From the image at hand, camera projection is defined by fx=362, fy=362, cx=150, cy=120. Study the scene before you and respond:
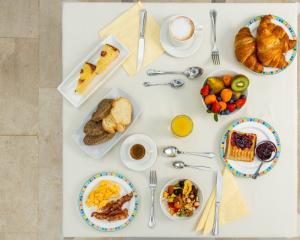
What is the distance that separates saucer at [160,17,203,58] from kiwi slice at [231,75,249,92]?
17cm

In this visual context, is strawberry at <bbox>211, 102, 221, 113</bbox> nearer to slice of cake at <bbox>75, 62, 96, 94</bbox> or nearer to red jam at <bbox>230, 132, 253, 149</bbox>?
red jam at <bbox>230, 132, 253, 149</bbox>

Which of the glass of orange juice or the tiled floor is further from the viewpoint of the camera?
the tiled floor

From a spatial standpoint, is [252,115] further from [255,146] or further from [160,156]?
[160,156]

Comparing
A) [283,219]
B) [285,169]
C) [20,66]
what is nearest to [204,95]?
[285,169]

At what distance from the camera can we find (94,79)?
1161 millimetres

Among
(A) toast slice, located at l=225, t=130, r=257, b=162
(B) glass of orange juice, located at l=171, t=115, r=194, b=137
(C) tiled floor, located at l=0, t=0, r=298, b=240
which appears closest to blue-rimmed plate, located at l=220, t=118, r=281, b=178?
(A) toast slice, located at l=225, t=130, r=257, b=162

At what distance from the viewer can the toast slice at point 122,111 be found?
1.11 metres

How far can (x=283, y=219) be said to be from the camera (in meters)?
1.16

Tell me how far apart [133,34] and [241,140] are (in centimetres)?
49

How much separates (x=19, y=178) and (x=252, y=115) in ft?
4.19

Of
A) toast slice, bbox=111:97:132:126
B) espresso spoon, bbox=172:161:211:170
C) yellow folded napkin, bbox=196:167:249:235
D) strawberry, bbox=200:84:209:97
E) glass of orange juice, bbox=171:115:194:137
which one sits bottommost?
yellow folded napkin, bbox=196:167:249:235

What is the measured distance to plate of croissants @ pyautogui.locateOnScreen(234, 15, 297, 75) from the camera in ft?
3.51

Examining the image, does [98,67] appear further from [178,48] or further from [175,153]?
[175,153]

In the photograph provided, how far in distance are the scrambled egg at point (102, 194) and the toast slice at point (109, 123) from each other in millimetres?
175
